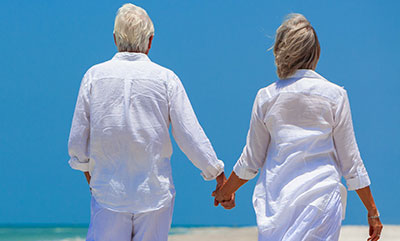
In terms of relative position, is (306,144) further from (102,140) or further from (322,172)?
(102,140)

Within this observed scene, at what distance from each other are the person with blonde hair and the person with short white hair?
1.15 feet

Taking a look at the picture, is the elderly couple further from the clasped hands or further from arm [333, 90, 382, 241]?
the clasped hands

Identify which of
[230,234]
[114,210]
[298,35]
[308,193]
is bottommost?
[230,234]

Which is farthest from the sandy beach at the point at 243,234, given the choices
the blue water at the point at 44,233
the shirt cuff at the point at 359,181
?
the shirt cuff at the point at 359,181

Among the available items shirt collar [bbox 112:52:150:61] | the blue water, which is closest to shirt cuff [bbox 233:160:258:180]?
shirt collar [bbox 112:52:150:61]

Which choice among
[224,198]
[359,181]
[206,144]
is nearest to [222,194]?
[224,198]

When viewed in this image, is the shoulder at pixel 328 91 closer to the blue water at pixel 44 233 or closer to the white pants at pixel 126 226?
the white pants at pixel 126 226

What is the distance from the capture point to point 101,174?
2490 mm

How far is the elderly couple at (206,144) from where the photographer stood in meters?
2.33

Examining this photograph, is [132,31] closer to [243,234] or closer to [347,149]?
[347,149]

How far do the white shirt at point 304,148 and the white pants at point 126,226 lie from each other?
41cm

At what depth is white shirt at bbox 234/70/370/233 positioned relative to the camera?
7.57 ft

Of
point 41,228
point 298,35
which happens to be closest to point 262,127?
point 298,35

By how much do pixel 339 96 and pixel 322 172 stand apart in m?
0.31
